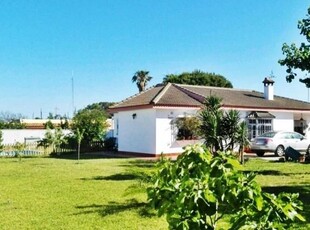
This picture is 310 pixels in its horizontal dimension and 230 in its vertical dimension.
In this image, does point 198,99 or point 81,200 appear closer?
point 81,200

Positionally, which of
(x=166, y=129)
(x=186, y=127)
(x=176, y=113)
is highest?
(x=176, y=113)

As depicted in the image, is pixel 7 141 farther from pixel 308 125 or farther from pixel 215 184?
pixel 215 184

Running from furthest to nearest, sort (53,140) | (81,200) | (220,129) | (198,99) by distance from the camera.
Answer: (53,140) < (198,99) < (220,129) < (81,200)

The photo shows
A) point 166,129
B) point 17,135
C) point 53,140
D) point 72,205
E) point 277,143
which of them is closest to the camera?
point 72,205

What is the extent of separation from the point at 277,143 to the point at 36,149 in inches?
761

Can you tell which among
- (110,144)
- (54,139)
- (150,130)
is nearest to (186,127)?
(150,130)

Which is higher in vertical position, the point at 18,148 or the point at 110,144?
the point at 110,144

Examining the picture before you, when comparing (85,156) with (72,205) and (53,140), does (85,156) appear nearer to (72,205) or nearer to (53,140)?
(53,140)

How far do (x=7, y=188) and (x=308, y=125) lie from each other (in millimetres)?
32179

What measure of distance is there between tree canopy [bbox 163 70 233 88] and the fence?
113 ft

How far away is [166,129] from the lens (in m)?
27.6

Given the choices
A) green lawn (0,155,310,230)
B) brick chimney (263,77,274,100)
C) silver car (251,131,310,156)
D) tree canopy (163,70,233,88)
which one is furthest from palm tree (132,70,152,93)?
green lawn (0,155,310,230)

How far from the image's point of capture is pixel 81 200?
10594mm

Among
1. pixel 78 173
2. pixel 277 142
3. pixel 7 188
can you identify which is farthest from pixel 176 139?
pixel 7 188
